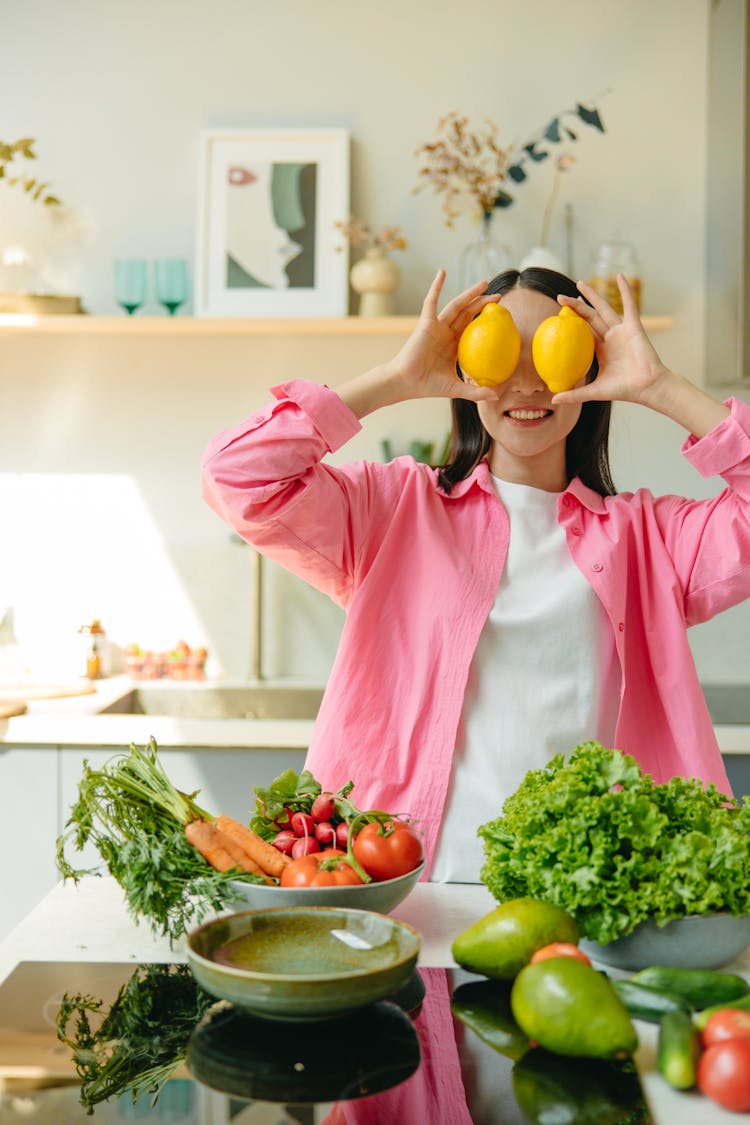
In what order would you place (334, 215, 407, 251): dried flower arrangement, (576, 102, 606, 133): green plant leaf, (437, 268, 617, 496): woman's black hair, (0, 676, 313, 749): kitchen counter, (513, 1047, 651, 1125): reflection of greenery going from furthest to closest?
(334, 215, 407, 251): dried flower arrangement
(576, 102, 606, 133): green plant leaf
(0, 676, 313, 749): kitchen counter
(437, 268, 617, 496): woman's black hair
(513, 1047, 651, 1125): reflection of greenery

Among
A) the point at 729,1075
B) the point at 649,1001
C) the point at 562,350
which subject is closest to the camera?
the point at 729,1075

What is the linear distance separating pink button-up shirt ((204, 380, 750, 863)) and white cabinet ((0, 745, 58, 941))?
1240 mm

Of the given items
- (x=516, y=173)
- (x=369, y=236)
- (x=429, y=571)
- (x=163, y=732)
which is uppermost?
(x=516, y=173)

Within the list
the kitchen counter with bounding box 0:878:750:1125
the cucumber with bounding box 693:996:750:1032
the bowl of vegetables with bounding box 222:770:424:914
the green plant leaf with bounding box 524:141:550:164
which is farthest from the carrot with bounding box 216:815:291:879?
the green plant leaf with bounding box 524:141:550:164

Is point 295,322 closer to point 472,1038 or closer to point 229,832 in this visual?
point 229,832

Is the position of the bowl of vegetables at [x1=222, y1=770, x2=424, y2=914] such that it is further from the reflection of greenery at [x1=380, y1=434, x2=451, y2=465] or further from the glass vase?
the glass vase

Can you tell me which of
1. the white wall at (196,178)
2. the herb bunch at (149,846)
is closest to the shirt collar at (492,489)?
the herb bunch at (149,846)

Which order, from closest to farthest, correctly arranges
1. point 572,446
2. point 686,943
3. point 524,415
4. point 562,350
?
point 686,943 → point 562,350 → point 524,415 → point 572,446

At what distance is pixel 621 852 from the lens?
42.9 inches

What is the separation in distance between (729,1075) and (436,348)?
1.15 m

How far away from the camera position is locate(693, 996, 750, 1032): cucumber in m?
0.91

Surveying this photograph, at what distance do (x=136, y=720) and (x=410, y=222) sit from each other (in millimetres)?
1557

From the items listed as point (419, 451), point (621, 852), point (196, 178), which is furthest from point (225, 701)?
point (621, 852)

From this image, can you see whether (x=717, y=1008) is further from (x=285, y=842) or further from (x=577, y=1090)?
(x=285, y=842)
